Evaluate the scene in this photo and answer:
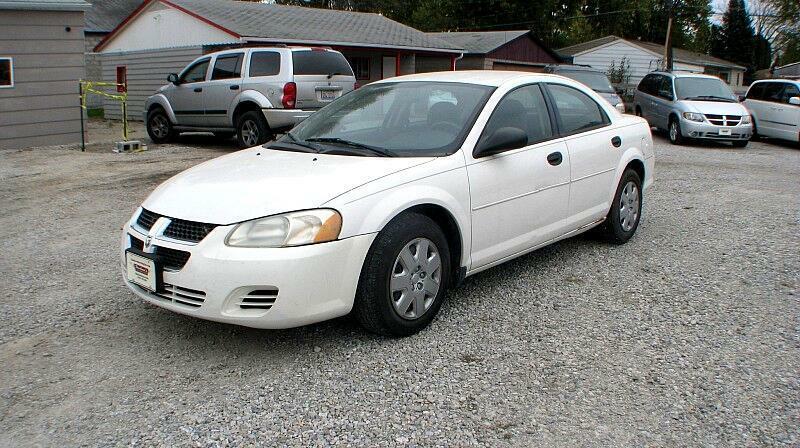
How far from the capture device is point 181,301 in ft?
12.3

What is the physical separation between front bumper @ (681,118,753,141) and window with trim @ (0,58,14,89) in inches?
546

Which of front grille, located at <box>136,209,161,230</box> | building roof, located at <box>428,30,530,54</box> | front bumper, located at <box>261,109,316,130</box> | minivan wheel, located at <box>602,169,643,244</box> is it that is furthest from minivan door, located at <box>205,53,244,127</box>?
building roof, located at <box>428,30,530,54</box>

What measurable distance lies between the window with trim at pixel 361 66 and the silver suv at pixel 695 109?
34.9ft

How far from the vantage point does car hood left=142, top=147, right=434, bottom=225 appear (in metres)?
3.77

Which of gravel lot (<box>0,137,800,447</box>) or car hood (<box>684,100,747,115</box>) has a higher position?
car hood (<box>684,100,747,115</box>)

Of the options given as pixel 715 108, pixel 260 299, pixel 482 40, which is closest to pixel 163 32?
pixel 715 108

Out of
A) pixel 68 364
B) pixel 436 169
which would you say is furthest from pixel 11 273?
pixel 436 169

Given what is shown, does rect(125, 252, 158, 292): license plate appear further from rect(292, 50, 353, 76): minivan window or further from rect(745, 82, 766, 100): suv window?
rect(745, 82, 766, 100): suv window

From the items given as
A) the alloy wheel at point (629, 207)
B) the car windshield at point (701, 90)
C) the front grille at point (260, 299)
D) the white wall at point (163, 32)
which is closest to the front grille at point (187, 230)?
the front grille at point (260, 299)

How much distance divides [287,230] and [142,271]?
2.95 feet

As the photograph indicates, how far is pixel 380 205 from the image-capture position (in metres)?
3.92

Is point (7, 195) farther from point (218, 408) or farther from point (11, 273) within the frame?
point (218, 408)

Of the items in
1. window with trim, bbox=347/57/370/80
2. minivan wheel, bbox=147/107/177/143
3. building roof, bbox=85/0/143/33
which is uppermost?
building roof, bbox=85/0/143/33

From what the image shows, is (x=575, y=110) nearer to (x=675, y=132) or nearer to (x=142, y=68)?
(x=675, y=132)
